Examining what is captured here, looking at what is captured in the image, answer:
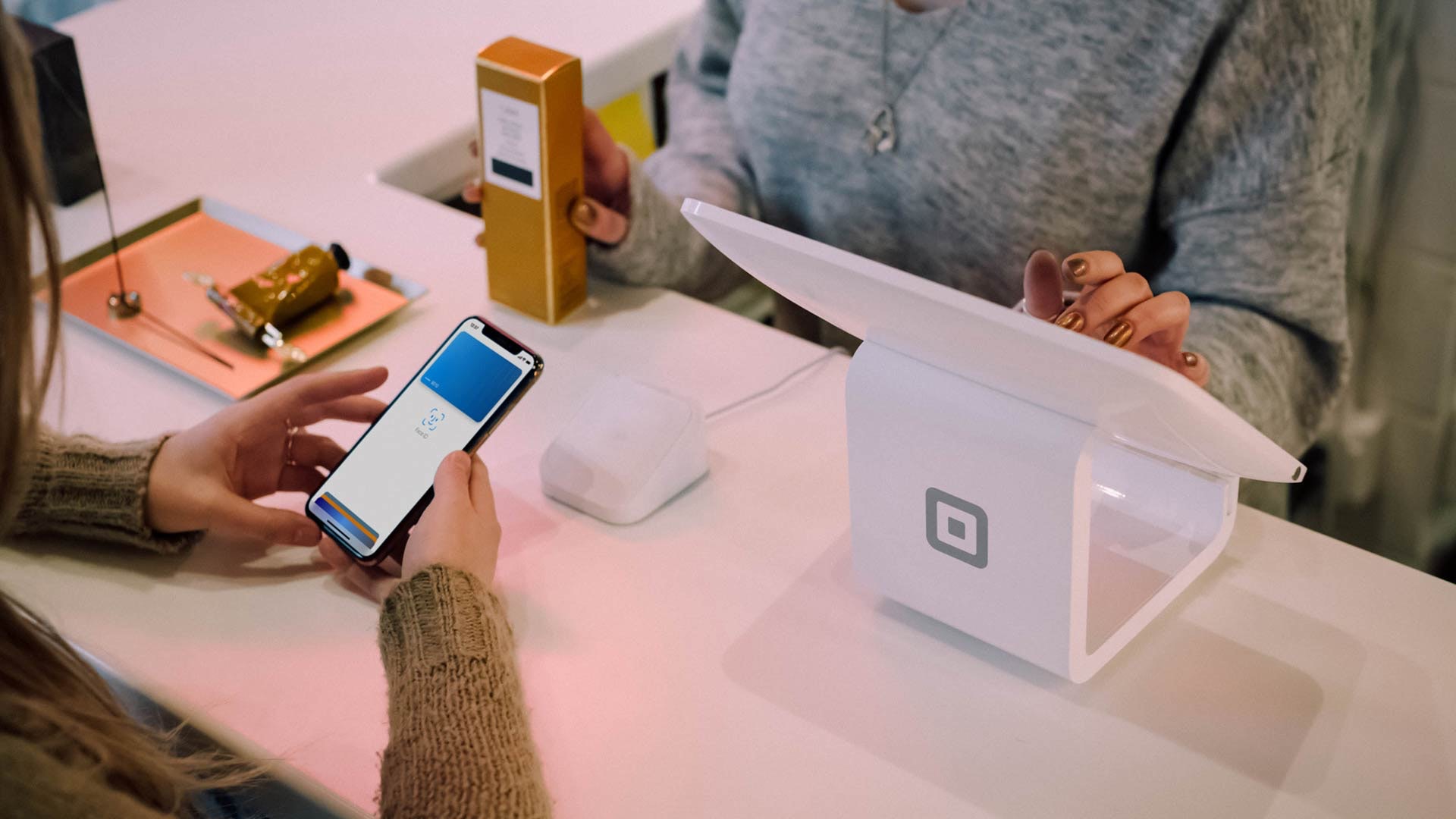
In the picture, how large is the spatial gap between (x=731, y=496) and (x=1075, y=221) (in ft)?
1.41

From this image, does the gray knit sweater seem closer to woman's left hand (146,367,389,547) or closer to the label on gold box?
the label on gold box

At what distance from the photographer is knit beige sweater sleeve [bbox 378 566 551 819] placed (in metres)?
0.64

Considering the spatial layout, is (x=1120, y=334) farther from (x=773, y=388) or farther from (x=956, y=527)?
(x=773, y=388)

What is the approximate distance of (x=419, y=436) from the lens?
0.83 metres

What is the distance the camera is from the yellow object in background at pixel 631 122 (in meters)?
1.61

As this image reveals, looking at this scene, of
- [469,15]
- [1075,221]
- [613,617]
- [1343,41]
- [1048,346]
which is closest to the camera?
[1048,346]

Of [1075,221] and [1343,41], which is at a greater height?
[1343,41]

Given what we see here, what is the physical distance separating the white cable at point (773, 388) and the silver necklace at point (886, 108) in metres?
0.24

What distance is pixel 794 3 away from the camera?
118cm

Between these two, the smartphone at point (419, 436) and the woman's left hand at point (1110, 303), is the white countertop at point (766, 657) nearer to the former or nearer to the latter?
the smartphone at point (419, 436)

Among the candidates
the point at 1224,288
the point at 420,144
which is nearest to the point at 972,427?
the point at 1224,288

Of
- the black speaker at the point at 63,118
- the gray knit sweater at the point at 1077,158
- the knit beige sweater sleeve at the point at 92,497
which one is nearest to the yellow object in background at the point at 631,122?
the gray knit sweater at the point at 1077,158

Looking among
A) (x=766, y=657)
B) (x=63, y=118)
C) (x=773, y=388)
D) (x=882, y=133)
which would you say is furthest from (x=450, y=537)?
(x=63, y=118)

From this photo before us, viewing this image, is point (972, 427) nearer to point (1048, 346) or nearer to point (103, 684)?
point (1048, 346)
